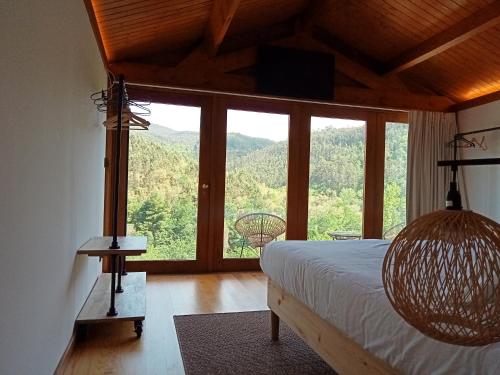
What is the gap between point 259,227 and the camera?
437 centimetres

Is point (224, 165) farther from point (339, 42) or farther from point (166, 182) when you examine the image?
point (339, 42)

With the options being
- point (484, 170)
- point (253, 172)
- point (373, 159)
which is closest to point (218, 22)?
point (253, 172)

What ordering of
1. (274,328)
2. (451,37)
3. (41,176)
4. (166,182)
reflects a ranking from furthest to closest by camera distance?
(166,182) → (451,37) → (274,328) → (41,176)

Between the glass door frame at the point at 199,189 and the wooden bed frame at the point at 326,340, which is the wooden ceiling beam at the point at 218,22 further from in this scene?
the wooden bed frame at the point at 326,340

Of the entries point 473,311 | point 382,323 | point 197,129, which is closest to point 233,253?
point 197,129

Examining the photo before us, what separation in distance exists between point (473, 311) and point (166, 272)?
3.76 meters

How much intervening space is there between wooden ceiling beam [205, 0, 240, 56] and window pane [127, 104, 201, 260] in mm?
823

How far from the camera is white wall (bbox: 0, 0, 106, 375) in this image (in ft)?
3.85

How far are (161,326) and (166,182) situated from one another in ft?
6.38

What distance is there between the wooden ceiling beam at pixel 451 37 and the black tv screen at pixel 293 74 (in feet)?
2.77

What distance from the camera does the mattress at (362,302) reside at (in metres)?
0.92

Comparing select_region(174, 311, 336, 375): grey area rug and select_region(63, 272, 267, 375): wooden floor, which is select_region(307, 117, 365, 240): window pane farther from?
select_region(174, 311, 336, 375): grey area rug

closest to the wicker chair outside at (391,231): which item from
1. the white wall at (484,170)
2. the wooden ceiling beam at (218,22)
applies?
the white wall at (484,170)

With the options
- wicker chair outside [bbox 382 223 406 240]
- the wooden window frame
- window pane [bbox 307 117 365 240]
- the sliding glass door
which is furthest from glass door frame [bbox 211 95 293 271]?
wicker chair outside [bbox 382 223 406 240]
